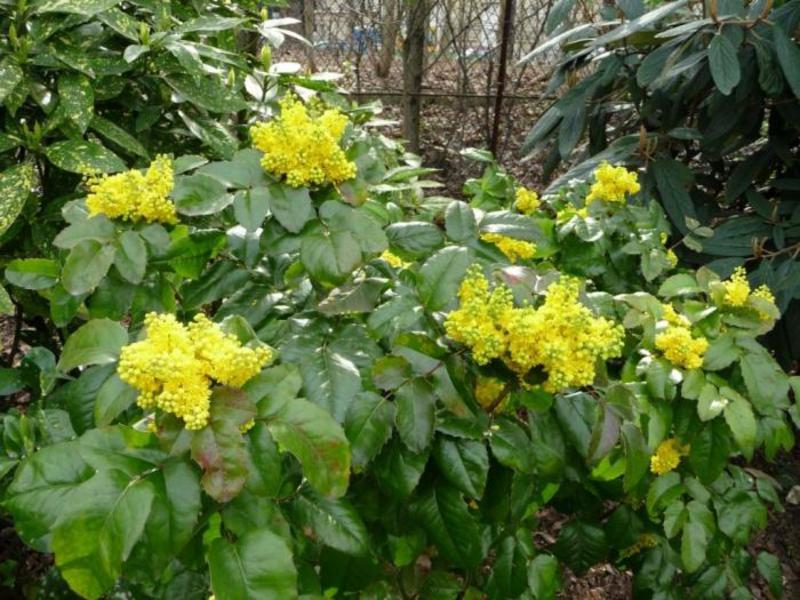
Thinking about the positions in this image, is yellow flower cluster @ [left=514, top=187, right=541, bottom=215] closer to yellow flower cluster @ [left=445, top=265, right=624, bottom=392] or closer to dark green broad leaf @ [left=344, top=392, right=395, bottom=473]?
yellow flower cluster @ [left=445, top=265, right=624, bottom=392]

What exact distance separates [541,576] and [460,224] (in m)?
0.79

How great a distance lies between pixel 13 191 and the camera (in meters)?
1.62

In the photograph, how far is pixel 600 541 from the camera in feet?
5.43

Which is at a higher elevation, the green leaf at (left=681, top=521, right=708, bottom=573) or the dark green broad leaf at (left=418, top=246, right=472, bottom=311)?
the dark green broad leaf at (left=418, top=246, right=472, bottom=311)

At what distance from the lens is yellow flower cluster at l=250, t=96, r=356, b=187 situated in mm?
1139

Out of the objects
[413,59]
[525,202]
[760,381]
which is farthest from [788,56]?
[413,59]

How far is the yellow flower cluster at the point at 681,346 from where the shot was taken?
1.37 m

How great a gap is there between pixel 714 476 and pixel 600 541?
0.35m

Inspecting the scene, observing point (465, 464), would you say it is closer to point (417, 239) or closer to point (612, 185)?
point (417, 239)

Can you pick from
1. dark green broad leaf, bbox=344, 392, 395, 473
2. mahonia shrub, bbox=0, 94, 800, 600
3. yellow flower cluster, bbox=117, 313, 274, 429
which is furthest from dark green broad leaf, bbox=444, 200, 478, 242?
yellow flower cluster, bbox=117, 313, 274, 429

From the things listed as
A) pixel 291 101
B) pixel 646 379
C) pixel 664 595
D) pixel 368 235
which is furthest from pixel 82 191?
pixel 664 595

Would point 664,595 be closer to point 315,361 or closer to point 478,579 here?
point 478,579

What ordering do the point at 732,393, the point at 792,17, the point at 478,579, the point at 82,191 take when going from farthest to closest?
the point at 792,17, the point at 82,191, the point at 478,579, the point at 732,393

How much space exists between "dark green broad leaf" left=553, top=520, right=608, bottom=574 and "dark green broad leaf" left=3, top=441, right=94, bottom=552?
1.10 meters
